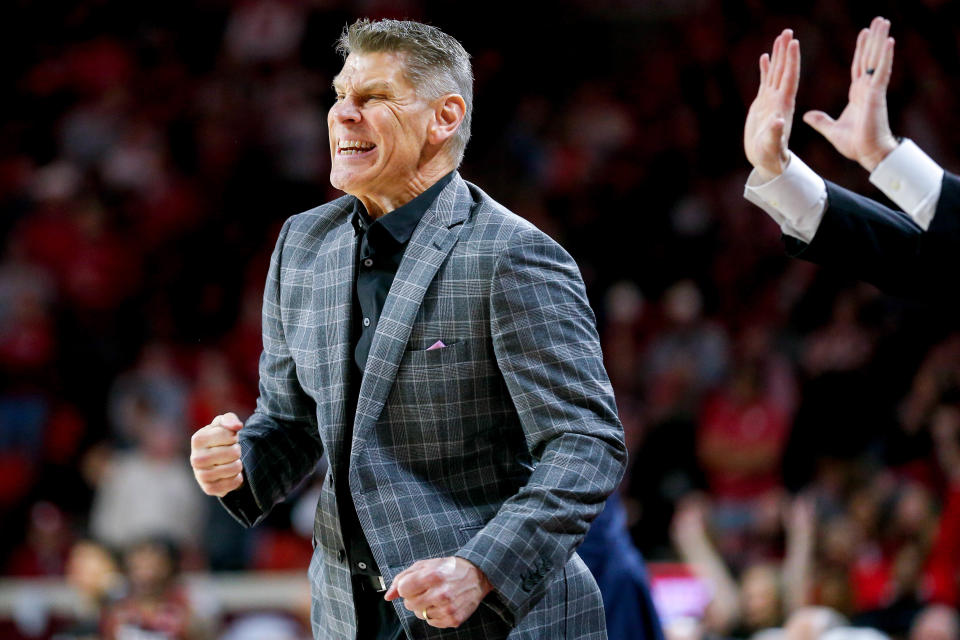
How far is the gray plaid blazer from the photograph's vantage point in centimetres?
204

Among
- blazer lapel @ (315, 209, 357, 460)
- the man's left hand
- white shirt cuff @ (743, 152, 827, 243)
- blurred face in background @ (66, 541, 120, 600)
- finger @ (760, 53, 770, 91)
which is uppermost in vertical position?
finger @ (760, 53, 770, 91)

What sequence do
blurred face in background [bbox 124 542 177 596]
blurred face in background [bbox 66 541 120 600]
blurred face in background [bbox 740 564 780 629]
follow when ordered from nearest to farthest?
1. blurred face in background [bbox 740 564 780 629]
2. blurred face in background [bbox 124 542 177 596]
3. blurred face in background [bbox 66 541 120 600]

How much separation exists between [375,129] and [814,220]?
763 mm

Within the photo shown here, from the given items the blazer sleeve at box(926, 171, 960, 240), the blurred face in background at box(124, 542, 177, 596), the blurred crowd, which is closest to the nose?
the blazer sleeve at box(926, 171, 960, 240)

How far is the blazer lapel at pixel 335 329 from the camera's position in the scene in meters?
2.21

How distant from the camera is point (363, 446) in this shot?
213 centimetres

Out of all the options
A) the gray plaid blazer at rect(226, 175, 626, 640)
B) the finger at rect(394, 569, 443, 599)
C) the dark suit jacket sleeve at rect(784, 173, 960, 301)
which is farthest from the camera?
the dark suit jacket sleeve at rect(784, 173, 960, 301)

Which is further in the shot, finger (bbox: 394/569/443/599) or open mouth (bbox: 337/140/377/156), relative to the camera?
open mouth (bbox: 337/140/377/156)

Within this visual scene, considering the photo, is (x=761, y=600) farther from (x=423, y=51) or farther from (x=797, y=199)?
(x=423, y=51)

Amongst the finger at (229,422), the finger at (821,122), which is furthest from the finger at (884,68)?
the finger at (229,422)

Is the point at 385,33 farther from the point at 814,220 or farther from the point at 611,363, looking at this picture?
the point at 611,363

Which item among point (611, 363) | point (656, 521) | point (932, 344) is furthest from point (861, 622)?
point (611, 363)

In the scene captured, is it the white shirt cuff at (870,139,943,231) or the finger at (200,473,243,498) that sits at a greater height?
the white shirt cuff at (870,139,943,231)

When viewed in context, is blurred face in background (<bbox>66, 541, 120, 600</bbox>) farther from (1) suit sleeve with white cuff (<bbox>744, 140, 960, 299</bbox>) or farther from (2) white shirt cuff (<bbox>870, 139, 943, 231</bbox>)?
(2) white shirt cuff (<bbox>870, 139, 943, 231</bbox>)
